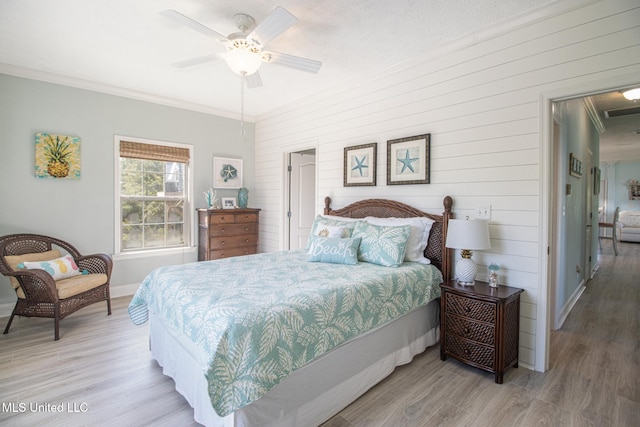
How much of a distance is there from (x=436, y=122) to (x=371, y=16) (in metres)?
1.13

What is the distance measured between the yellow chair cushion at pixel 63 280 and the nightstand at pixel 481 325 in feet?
11.2

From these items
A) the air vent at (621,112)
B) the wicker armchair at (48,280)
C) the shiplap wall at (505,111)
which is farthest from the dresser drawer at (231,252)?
the air vent at (621,112)

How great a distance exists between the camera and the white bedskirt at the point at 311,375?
165 centimetres

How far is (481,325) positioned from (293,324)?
1.50 metres

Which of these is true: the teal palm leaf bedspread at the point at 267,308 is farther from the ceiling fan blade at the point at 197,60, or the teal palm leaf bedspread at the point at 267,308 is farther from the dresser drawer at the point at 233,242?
the dresser drawer at the point at 233,242

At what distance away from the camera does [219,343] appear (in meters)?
1.46

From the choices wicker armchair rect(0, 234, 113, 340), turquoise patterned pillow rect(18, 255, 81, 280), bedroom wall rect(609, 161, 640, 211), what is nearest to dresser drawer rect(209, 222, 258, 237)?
wicker armchair rect(0, 234, 113, 340)

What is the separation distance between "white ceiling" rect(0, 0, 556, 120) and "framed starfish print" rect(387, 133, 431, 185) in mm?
830

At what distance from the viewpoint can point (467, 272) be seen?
2.56m

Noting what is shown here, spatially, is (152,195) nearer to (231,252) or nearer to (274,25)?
(231,252)

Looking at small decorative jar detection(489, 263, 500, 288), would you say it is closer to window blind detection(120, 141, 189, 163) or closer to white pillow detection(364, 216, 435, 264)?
white pillow detection(364, 216, 435, 264)

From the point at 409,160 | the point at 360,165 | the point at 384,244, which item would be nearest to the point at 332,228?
the point at 384,244

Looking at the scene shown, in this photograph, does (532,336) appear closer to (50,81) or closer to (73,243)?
(73,243)

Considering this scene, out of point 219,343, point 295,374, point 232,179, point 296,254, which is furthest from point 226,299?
point 232,179
